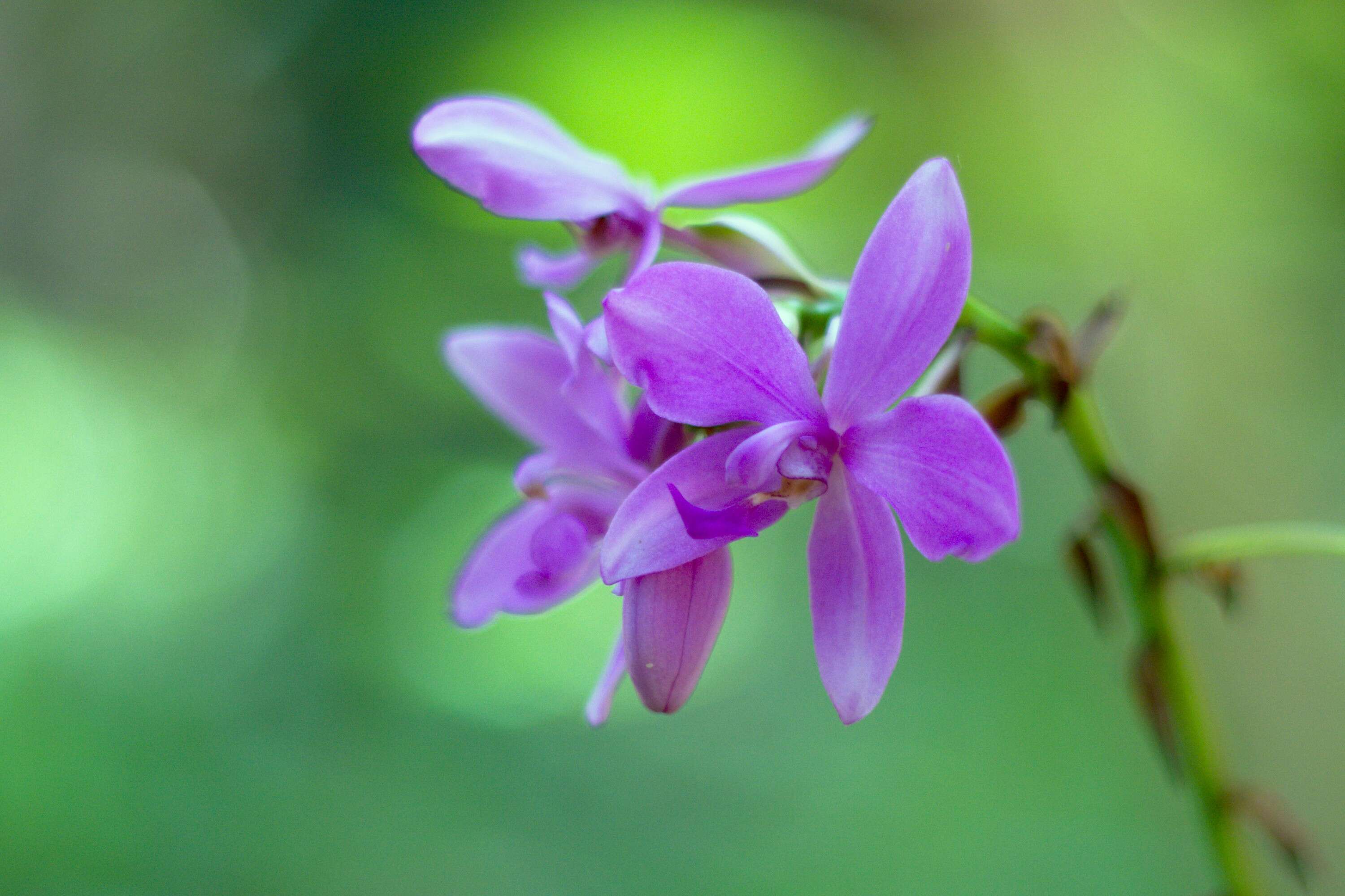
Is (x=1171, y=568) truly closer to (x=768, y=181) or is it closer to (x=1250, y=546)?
(x=1250, y=546)

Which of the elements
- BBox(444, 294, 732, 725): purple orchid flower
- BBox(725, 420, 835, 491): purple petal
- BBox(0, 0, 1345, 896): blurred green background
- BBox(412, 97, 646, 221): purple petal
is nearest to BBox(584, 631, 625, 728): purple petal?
BBox(444, 294, 732, 725): purple orchid flower

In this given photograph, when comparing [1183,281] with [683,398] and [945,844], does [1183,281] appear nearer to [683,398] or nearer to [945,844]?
[945,844]

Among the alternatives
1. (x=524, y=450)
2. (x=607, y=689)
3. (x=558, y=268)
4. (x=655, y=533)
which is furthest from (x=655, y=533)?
(x=524, y=450)

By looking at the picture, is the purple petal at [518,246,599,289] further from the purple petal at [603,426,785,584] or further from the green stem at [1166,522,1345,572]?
the green stem at [1166,522,1345,572]

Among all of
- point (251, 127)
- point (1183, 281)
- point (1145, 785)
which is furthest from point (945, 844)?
point (251, 127)

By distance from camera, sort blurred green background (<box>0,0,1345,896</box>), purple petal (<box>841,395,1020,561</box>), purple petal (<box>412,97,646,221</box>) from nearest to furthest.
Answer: purple petal (<box>841,395,1020,561</box>) → purple petal (<box>412,97,646,221</box>) → blurred green background (<box>0,0,1345,896</box>)

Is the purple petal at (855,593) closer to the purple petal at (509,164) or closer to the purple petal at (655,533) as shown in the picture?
the purple petal at (655,533)

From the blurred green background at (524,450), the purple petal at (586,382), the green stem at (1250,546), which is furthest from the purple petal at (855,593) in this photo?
the blurred green background at (524,450)
